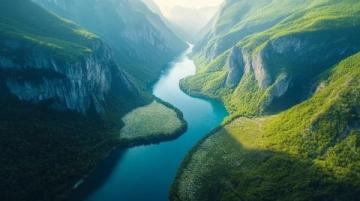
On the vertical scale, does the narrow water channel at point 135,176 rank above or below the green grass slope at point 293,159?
below

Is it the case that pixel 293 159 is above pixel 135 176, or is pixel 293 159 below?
above

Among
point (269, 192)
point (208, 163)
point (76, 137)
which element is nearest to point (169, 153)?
point (208, 163)

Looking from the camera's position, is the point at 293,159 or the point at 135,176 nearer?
the point at 293,159

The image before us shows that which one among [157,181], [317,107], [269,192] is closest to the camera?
[269,192]

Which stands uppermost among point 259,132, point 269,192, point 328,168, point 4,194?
point 259,132

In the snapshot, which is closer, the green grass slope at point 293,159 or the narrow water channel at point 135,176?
the green grass slope at point 293,159

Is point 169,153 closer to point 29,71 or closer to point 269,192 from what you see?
point 269,192

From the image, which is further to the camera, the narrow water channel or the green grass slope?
the narrow water channel

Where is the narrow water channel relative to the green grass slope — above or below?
below
